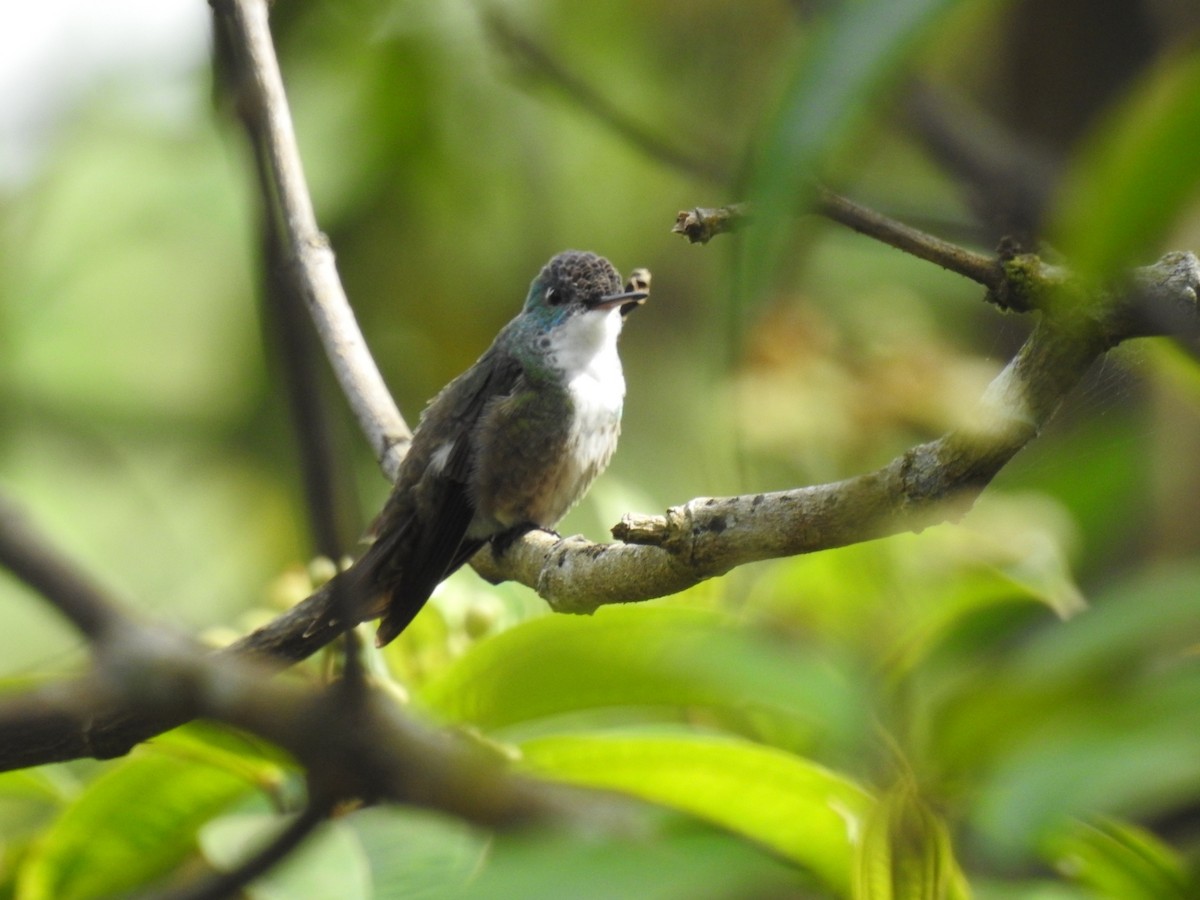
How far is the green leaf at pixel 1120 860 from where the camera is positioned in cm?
174

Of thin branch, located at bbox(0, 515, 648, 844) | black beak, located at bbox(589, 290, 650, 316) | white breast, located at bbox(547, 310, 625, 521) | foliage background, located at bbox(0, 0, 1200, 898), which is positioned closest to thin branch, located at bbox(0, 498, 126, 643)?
thin branch, located at bbox(0, 515, 648, 844)

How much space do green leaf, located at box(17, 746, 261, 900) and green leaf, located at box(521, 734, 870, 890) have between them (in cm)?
60

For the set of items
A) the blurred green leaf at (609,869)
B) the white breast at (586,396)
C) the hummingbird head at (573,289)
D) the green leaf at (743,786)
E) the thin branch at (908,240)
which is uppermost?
the hummingbird head at (573,289)

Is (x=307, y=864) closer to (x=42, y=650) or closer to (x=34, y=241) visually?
(x=42, y=650)

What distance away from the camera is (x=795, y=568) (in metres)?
2.27

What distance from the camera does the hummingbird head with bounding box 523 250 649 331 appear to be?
3.36 metres

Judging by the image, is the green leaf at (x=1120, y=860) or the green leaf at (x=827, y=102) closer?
the green leaf at (x=827, y=102)

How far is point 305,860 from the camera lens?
1809mm

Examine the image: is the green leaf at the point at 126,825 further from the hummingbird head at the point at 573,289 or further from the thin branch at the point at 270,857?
the hummingbird head at the point at 573,289

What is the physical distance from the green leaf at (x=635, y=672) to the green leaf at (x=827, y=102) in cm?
58

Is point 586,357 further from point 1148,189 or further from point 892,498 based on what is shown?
point 1148,189

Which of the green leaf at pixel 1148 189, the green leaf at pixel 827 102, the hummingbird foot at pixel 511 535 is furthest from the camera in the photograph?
the hummingbird foot at pixel 511 535

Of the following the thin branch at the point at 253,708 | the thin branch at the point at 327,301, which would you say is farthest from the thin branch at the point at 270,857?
the thin branch at the point at 327,301

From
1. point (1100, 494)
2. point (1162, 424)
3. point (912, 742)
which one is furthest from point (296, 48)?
point (912, 742)
